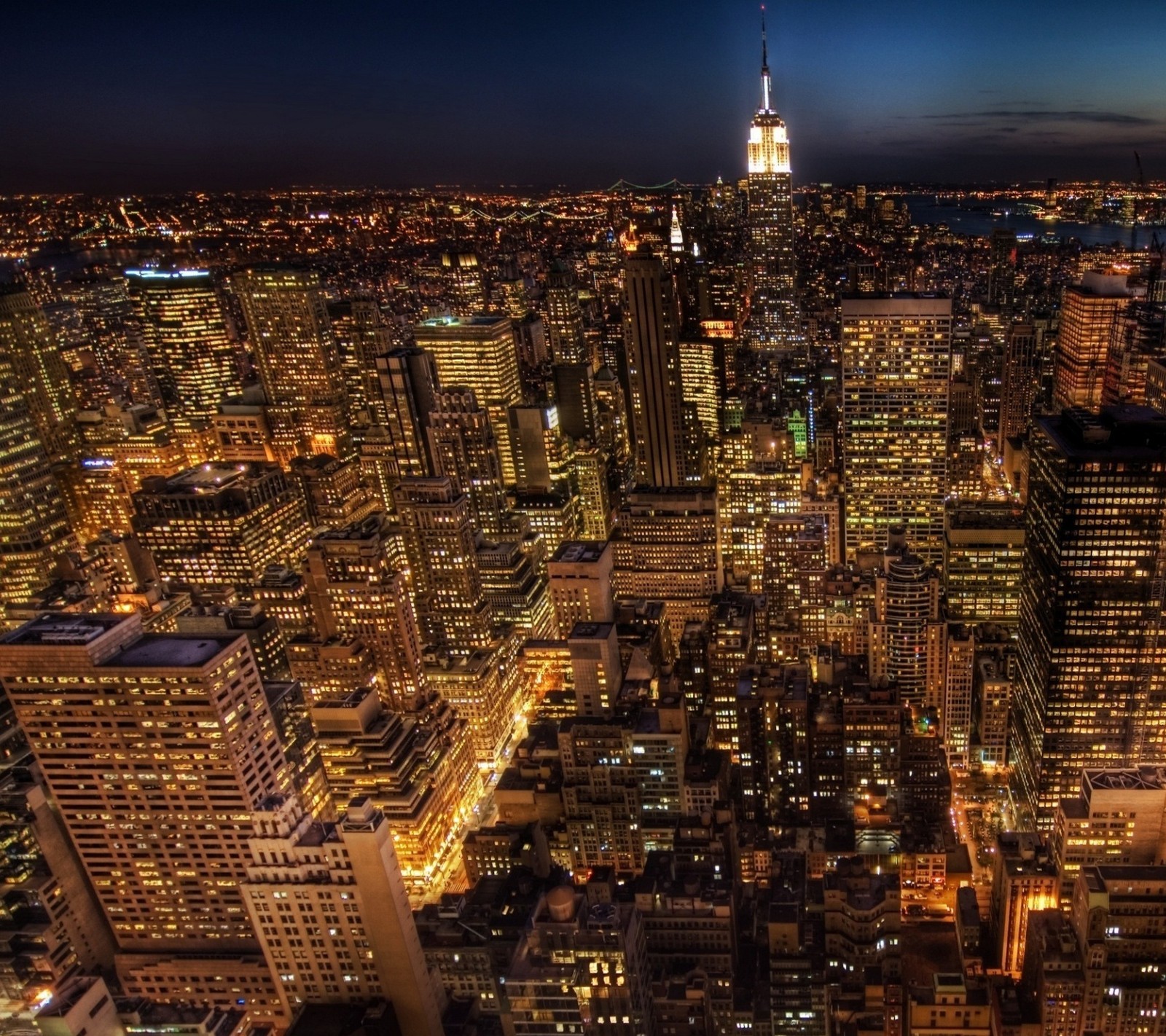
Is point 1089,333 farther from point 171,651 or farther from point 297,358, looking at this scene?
point 171,651

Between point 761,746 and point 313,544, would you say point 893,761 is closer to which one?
point 761,746

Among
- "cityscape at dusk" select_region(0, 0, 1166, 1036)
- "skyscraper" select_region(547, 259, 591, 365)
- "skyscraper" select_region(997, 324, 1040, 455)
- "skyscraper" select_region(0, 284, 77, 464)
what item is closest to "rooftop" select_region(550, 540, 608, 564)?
"cityscape at dusk" select_region(0, 0, 1166, 1036)

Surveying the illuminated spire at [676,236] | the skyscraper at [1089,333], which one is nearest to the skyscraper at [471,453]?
the skyscraper at [1089,333]

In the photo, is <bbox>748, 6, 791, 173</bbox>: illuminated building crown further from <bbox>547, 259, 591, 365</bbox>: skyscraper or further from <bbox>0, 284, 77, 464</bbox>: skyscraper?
<bbox>0, 284, 77, 464</bbox>: skyscraper

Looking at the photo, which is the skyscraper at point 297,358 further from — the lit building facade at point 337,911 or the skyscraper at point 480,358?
the lit building facade at point 337,911

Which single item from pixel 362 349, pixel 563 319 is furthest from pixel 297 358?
pixel 563 319

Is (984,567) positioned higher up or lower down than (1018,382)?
lower down

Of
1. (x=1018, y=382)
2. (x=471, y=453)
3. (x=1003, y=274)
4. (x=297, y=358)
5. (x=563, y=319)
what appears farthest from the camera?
(x=1003, y=274)
